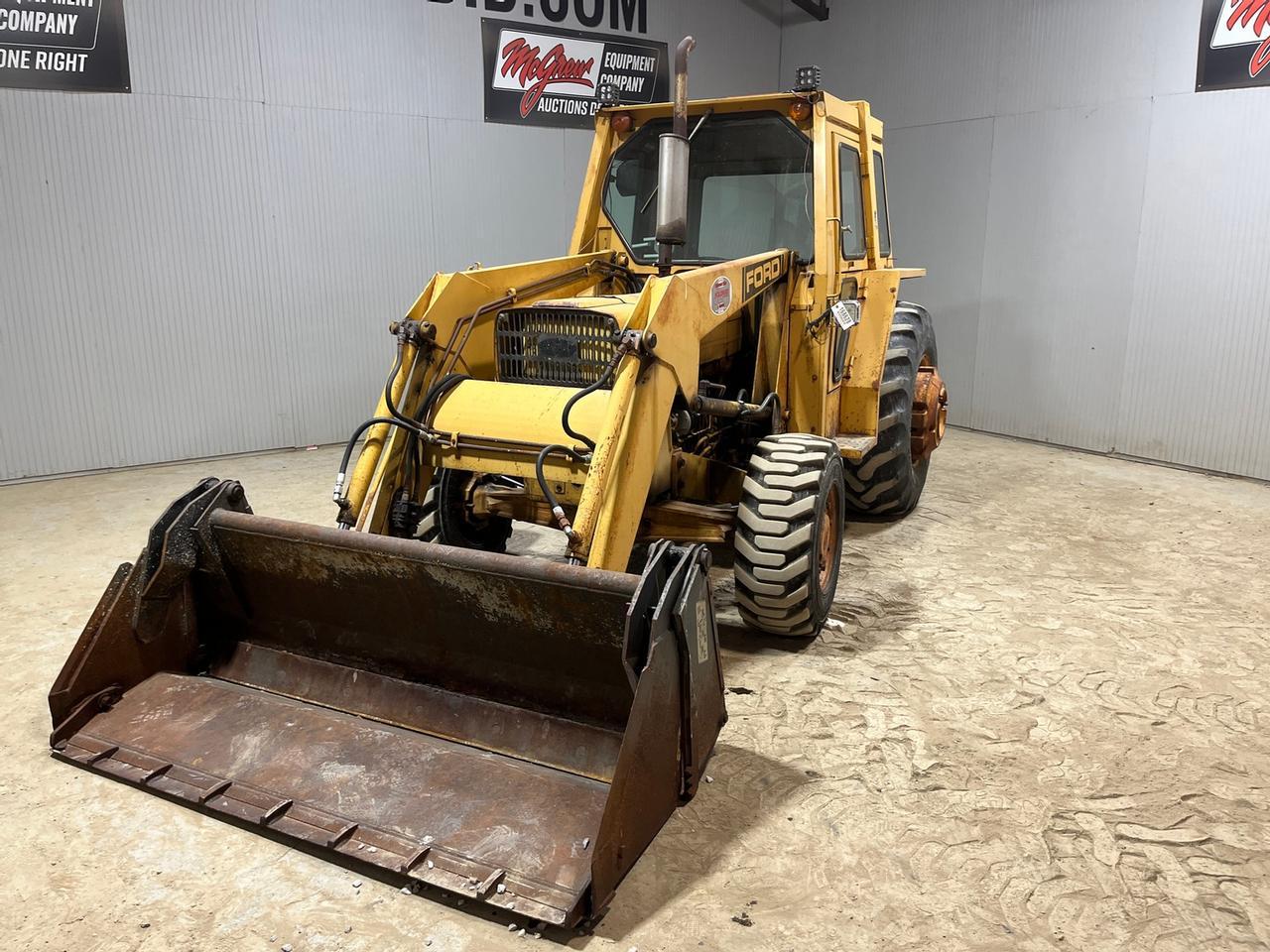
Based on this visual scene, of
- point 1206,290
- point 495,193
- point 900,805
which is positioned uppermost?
point 495,193

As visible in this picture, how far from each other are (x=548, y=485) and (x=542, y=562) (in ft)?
2.10

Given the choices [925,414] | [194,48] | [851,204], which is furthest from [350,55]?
[925,414]

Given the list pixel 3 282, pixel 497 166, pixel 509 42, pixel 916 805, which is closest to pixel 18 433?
pixel 3 282

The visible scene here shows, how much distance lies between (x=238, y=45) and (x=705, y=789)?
7165 millimetres

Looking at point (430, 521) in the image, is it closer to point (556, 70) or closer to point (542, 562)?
point (542, 562)

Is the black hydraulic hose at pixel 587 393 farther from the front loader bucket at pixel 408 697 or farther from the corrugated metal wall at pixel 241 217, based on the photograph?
the corrugated metal wall at pixel 241 217

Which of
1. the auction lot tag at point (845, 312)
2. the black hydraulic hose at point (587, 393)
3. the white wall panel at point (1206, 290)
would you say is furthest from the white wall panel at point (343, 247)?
the white wall panel at point (1206, 290)

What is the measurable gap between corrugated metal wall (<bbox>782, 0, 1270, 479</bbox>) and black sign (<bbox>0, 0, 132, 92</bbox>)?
271 inches

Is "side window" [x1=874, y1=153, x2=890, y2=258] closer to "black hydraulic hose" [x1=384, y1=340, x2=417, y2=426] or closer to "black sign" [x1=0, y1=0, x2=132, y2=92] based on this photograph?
"black hydraulic hose" [x1=384, y1=340, x2=417, y2=426]

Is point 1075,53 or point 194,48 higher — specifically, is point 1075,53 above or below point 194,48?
above

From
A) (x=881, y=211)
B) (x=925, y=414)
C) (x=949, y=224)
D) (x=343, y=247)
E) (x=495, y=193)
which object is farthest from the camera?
(x=949, y=224)

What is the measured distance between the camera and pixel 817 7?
402 inches

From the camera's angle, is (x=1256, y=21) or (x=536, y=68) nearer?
(x=1256, y=21)

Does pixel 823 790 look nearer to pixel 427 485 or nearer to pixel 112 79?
pixel 427 485
